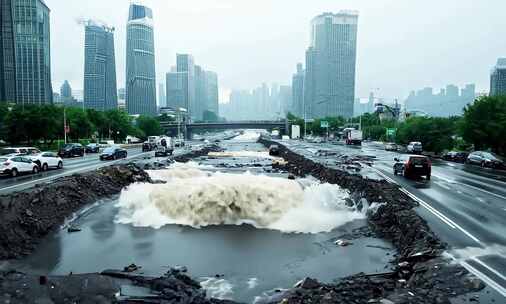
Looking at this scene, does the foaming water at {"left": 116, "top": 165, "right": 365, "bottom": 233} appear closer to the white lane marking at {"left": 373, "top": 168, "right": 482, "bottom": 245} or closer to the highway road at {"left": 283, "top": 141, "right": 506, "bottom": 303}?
the white lane marking at {"left": 373, "top": 168, "right": 482, "bottom": 245}

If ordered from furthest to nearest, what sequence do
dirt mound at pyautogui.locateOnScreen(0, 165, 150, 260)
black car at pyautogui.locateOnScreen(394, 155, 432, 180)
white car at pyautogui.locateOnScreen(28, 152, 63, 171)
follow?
white car at pyautogui.locateOnScreen(28, 152, 63, 171) < black car at pyautogui.locateOnScreen(394, 155, 432, 180) < dirt mound at pyautogui.locateOnScreen(0, 165, 150, 260)

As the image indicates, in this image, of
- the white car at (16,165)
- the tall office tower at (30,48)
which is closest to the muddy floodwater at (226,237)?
the white car at (16,165)

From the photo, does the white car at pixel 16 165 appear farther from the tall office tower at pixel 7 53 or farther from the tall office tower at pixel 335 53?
the tall office tower at pixel 335 53

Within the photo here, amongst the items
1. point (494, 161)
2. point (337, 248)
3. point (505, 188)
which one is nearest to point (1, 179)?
point (337, 248)

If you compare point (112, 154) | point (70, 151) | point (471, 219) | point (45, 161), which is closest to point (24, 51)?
point (70, 151)

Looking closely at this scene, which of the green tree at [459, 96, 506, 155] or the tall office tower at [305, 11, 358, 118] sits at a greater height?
the tall office tower at [305, 11, 358, 118]

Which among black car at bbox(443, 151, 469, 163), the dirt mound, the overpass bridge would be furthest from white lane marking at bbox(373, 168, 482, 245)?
the overpass bridge

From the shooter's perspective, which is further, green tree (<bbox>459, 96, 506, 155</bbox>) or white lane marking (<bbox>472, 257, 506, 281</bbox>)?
Result: green tree (<bbox>459, 96, 506, 155</bbox>)

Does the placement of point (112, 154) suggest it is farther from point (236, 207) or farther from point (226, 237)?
point (226, 237)
